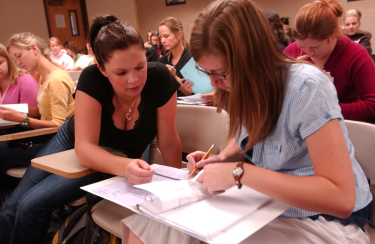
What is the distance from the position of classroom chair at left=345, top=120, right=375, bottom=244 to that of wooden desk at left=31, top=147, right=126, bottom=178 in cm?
104

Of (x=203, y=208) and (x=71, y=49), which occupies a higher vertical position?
(x=71, y=49)

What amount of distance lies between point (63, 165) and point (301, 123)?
0.95 m

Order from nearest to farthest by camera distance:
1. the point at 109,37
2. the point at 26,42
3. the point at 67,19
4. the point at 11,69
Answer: the point at 109,37
the point at 26,42
the point at 11,69
the point at 67,19

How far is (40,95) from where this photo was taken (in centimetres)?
210

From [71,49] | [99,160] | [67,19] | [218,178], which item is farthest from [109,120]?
[67,19]

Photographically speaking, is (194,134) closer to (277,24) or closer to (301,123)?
(301,123)

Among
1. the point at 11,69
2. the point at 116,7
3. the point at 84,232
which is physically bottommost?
the point at 84,232

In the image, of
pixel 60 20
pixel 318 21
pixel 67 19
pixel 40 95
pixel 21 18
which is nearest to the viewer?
pixel 318 21

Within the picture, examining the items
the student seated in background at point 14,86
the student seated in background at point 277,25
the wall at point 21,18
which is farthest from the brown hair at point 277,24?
the wall at point 21,18

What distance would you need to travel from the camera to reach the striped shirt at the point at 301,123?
73 cm

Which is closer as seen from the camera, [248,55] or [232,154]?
[248,55]

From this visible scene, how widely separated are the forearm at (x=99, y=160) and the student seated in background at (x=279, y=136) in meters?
0.26

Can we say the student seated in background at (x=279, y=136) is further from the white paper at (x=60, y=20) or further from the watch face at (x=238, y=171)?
the white paper at (x=60, y=20)

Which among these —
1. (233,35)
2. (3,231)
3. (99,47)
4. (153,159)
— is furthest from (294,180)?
(3,231)
